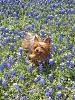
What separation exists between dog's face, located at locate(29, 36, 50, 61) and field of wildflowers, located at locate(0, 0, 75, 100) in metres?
0.11

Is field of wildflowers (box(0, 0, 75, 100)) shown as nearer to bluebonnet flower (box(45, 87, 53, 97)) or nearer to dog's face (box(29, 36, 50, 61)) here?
bluebonnet flower (box(45, 87, 53, 97))

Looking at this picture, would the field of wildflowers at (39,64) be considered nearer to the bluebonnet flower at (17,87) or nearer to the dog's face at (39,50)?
the bluebonnet flower at (17,87)

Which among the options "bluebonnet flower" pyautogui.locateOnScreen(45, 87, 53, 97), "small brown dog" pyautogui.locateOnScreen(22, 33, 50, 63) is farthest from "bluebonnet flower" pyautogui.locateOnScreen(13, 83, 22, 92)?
"small brown dog" pyautogui.locateOnScreen(22, 33, 50, 63)

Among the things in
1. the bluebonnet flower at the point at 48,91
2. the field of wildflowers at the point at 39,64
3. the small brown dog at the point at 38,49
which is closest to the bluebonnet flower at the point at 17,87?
the field of wildflowers at the point at 39,64

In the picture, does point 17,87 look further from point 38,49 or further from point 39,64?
point 38,49

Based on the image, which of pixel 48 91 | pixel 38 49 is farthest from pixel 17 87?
pixel 38 49

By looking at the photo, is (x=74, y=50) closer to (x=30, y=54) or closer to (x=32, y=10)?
(x=30, y=54)

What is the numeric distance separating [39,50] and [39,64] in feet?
0.72

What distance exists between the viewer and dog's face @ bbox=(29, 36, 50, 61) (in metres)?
5.54

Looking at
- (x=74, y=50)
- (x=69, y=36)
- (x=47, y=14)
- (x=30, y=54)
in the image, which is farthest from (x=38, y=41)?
(x=47, y=14)

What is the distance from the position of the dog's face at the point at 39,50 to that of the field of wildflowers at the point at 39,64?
0.11m

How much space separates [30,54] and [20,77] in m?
0.56

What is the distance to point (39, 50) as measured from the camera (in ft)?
18.1

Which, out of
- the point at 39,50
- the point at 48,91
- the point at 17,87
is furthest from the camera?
the point at 39,50
